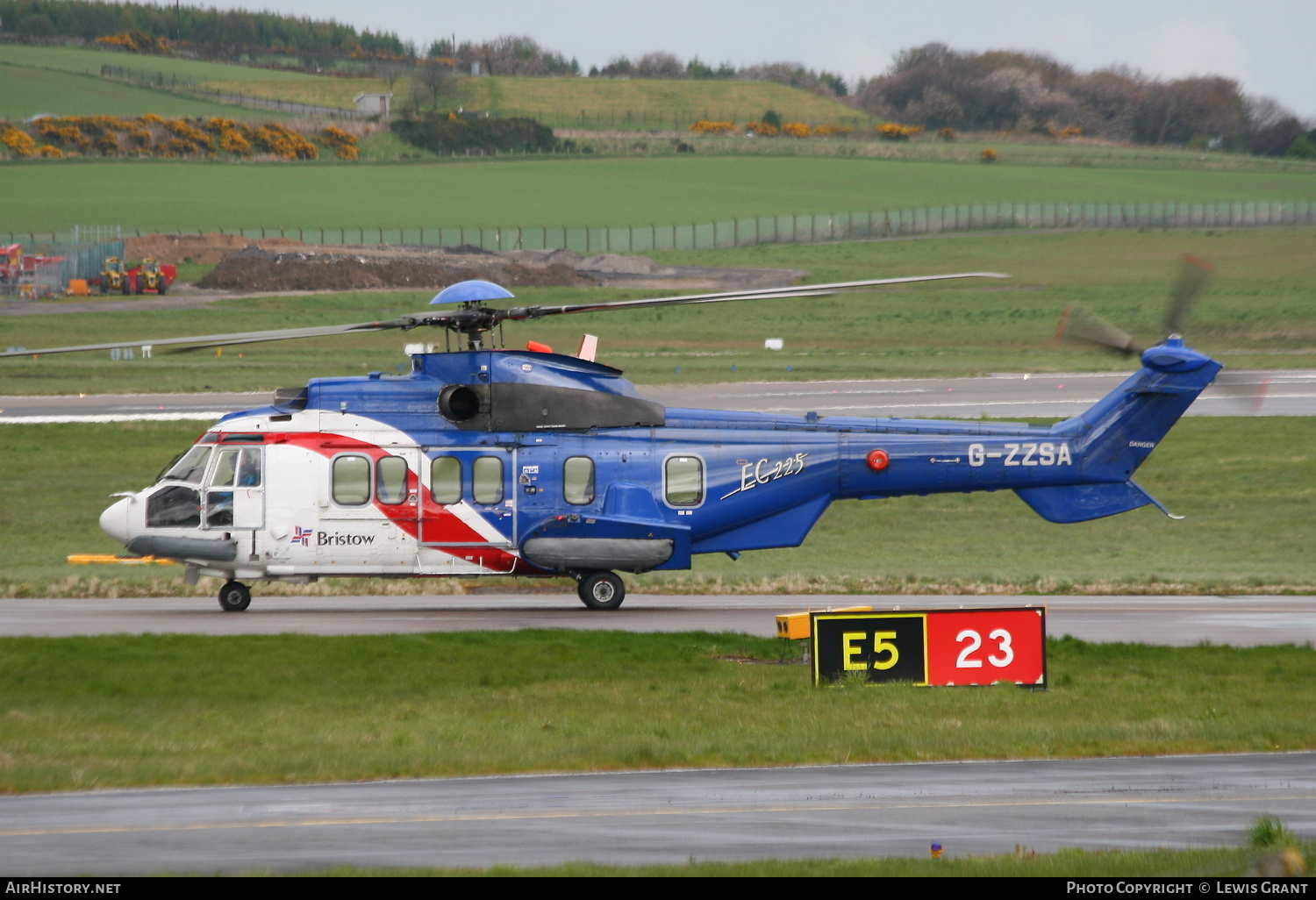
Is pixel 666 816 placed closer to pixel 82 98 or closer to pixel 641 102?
pixel 82 98

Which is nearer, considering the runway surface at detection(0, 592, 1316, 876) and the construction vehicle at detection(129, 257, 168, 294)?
the runway surface at detection(0, 592, 1316, 876)

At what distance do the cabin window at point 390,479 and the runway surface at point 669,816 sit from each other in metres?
9.36

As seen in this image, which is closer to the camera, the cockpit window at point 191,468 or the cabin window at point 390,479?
the cabin window at point 390,479

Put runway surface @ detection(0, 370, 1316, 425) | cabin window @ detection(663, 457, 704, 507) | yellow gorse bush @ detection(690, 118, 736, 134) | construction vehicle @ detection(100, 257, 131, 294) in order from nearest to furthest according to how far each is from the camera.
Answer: cabin window @ detection(663, 457, 704, 507) < runway surface @ detection(0, 370, 1316, 425) < construction vehicle @ detection(100, 257, 131, 294) < yellow gorse bush @ detection(690, 118, 736, 134)

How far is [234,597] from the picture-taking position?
906 inches

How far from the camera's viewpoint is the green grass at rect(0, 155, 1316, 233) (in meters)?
107

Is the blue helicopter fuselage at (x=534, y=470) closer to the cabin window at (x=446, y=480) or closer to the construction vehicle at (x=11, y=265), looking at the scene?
the cabin window at (x=446, y=480)


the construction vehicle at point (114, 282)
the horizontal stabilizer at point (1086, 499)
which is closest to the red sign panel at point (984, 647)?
the horizontal stabilizer at point (1086, 499)

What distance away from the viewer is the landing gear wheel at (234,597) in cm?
2298

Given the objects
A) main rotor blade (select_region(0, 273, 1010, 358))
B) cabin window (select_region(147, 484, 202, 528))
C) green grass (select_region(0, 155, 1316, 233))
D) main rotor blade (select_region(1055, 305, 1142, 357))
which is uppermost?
green grass (select_region(0, 155, 1316, 233))

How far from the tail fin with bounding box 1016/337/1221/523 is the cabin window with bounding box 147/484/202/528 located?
13.3 meters

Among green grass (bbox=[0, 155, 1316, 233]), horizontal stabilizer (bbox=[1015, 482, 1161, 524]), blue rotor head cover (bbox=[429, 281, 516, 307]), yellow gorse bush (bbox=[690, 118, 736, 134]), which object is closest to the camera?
blue rotor head cover (bbox=[429, 281, 516, 307])

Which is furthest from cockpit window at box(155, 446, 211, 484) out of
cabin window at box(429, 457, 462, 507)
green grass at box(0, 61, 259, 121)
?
green grass at box(0, 61, 259, 121)

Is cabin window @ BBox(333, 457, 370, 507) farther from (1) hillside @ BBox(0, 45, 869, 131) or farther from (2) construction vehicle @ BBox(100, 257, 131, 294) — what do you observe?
(1) hillside @ BBox(0, 45, 869, 131)
